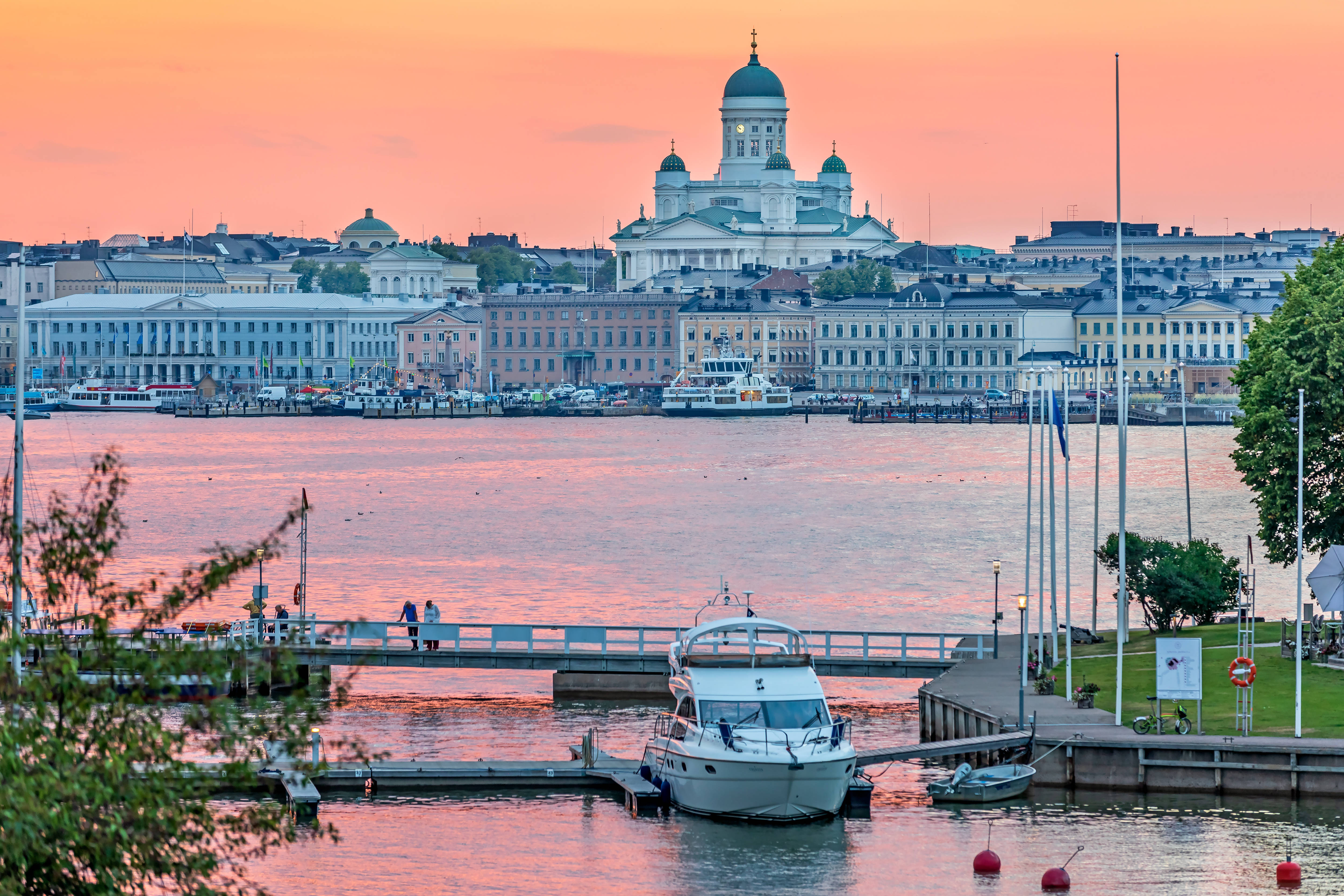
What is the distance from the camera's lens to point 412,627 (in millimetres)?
37000

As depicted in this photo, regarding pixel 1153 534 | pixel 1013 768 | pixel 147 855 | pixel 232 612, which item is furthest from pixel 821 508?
pixel 147 855

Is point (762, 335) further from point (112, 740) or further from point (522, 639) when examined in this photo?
point (112, 740)

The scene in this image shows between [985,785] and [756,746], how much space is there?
3233mm

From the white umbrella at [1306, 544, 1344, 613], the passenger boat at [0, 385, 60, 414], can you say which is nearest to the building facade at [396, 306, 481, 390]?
the passenger boat at [0, 385, 60, 414]

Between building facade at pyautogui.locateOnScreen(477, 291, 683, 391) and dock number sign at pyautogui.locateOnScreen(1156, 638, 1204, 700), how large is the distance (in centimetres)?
15688

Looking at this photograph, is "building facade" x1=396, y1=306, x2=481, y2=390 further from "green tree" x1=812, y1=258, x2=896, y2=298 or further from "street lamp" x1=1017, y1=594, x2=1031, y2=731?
"street lamp" x1=1017, y1=594, x2=1031, y2=731

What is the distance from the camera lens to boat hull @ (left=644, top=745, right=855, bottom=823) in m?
26.7

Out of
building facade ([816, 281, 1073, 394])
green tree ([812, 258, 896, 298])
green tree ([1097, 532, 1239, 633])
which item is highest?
green tree ([812, 258, 896, 298])

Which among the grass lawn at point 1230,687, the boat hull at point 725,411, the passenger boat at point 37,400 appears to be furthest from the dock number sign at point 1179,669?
the passenger boat at point 37,400

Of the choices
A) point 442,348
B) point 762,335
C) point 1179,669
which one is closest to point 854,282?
point 762,335

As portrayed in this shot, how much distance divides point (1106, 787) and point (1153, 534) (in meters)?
45.4

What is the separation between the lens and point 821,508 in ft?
284

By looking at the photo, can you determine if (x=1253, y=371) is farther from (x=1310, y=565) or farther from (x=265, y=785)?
(x=265, y=785)

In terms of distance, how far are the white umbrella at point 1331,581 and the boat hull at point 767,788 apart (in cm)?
826
